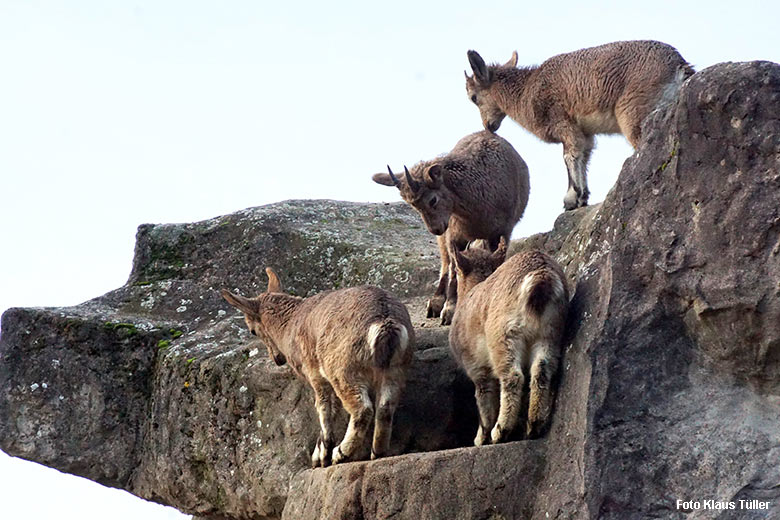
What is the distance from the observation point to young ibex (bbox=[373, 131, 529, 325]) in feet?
37.1

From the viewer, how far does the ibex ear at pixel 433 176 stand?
445 inches

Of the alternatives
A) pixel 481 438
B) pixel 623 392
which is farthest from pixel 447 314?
pixel 623 392

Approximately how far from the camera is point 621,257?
27.1ft

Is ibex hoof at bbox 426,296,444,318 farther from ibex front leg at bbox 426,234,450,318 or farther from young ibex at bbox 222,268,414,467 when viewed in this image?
young ibex at bbox 222,268,414,467

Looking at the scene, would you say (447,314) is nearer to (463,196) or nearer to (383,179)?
(463,196)

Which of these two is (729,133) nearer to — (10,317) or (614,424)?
(614,424)

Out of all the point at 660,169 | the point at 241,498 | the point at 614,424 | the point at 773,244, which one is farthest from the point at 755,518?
the point at 241,498

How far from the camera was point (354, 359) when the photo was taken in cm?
952

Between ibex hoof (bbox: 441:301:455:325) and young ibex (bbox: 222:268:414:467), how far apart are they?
4.27 ft

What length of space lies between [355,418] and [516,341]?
5.76 feet

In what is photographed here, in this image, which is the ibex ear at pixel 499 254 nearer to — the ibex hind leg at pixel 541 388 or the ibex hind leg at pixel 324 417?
the ibex hind leg at pixel 324 417

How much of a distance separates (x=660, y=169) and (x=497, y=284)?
159 centimetres

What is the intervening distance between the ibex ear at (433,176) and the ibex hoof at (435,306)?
1229 millimetres

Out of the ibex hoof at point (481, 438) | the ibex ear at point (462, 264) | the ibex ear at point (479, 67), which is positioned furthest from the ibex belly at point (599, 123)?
the ibex hoof at point (481, 438)
